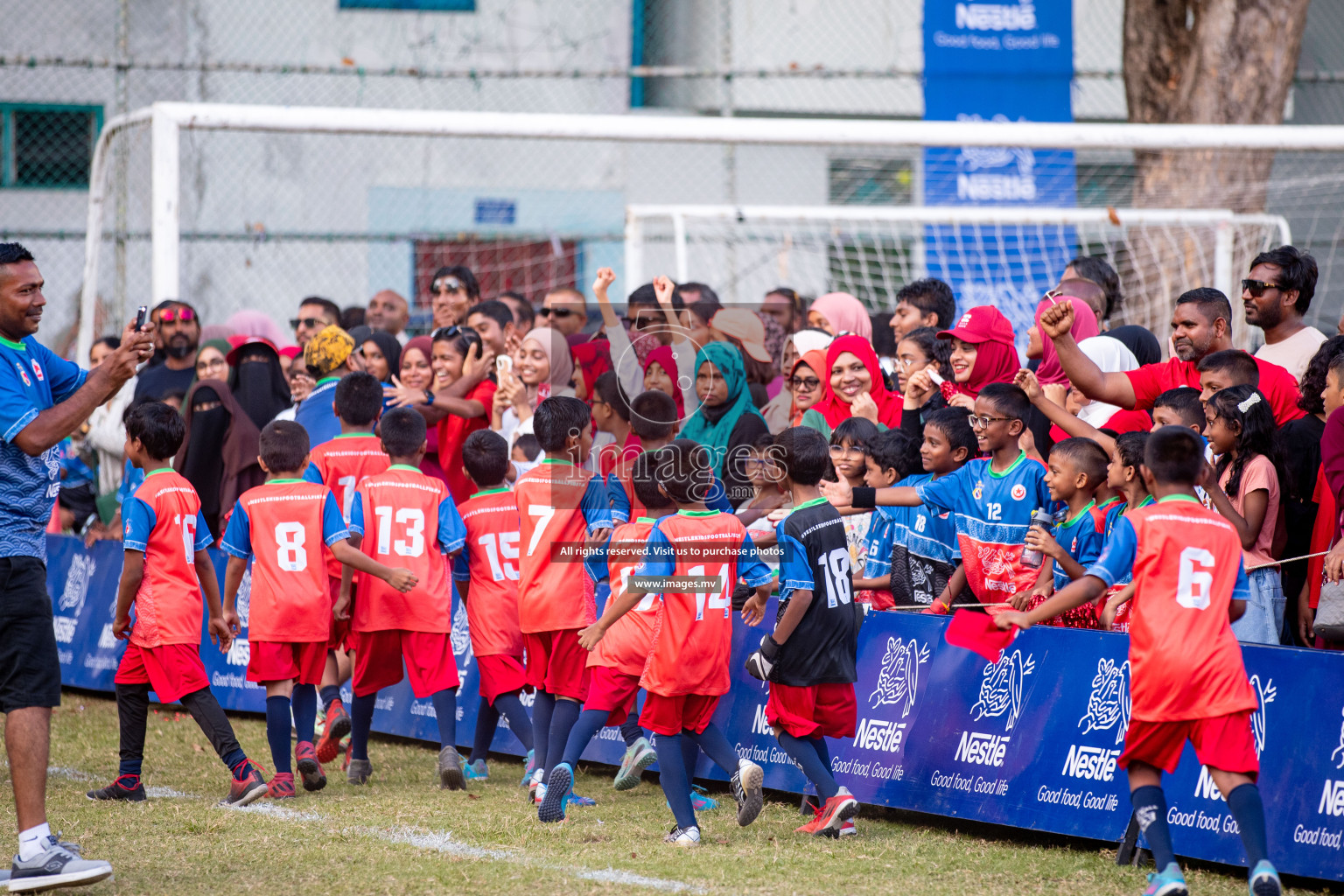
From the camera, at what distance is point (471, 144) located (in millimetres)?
18156

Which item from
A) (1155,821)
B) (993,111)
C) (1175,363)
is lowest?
(1155,821)

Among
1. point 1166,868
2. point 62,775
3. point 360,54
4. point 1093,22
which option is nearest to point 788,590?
point 1166,868

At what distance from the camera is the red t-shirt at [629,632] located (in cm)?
615

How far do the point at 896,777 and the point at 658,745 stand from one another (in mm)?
1227

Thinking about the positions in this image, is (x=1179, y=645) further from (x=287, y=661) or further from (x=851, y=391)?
(x=287, y=661)

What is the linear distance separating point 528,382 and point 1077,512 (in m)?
3.79

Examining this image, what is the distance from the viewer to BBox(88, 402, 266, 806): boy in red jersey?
21.3 feet

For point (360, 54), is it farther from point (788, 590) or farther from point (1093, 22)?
point (788, 590)

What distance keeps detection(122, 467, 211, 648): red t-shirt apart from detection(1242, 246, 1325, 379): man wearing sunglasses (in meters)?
5.18

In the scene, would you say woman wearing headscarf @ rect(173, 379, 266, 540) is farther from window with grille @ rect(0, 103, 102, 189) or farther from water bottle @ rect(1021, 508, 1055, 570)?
window with grille @ rect(0, 103, 102, 189)

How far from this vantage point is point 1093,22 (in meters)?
19.0

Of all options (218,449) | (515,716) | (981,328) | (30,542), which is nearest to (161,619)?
(30,542)

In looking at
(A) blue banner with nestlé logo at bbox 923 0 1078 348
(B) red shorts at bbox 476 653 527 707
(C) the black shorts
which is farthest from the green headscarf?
(A) blue banner with nestlé logo at bbox 923 0 1078 348

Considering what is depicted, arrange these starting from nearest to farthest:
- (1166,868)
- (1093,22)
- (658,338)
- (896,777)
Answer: (1166,868), (896,777), (658,338), (1093,22)
